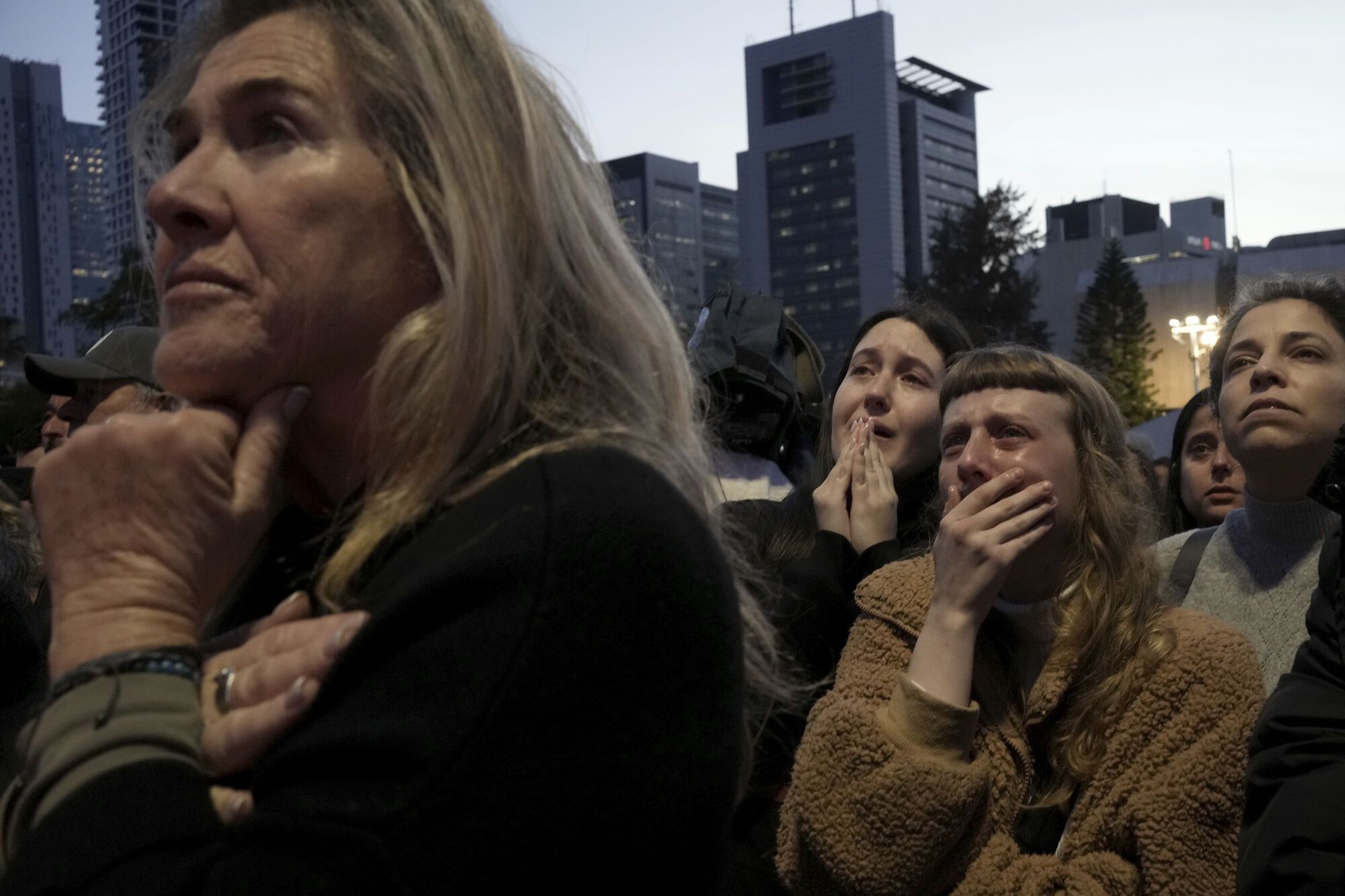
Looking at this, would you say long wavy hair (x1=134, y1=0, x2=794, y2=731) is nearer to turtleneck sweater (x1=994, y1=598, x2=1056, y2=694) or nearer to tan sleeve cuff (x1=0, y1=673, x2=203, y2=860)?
tan sleeve cuff (x1=0, y1=673, x2=203, y2=860)

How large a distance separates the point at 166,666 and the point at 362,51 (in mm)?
677

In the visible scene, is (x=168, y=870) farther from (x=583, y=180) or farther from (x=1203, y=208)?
(x=1203, y=208)

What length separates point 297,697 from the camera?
1.06 meters

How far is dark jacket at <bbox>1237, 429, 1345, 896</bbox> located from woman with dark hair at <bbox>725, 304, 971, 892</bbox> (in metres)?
0.96

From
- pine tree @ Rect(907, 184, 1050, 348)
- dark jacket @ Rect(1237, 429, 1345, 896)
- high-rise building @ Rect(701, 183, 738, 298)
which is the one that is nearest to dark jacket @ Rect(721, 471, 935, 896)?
dark jacket @ Rect(1237, 429, 1345, 896)

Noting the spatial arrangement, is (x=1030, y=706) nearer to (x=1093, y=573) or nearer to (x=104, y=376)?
(x=1093, y=573)

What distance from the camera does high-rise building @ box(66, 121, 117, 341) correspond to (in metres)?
116

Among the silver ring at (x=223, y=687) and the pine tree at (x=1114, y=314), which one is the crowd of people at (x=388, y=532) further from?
the pine tree at (x=1114, y=314)

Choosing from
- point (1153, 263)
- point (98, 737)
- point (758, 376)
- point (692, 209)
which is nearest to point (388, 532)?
point (98, 737)

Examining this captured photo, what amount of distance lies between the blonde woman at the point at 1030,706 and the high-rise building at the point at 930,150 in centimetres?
13195

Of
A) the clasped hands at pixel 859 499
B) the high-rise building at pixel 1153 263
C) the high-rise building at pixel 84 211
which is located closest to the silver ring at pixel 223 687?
the clasped hands at pixel 859 499

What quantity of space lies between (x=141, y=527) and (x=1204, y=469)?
5.07 m

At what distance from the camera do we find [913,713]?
2.48 meters

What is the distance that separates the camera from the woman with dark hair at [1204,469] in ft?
17.3
